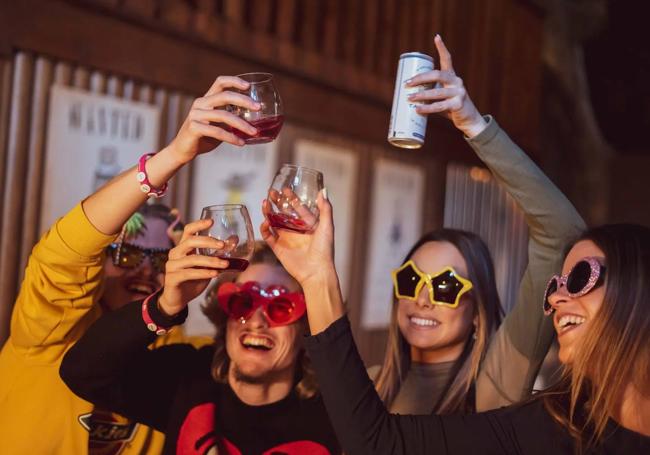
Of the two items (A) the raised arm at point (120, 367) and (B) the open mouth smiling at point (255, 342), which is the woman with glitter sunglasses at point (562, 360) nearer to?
(A) the raised arm at point (120, 367)

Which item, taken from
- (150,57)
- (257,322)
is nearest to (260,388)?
(257,322)

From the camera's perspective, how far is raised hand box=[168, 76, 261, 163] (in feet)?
5.07

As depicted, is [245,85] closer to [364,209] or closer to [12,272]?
[12,272]

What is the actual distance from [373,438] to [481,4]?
221 inches

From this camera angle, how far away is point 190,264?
155 cm

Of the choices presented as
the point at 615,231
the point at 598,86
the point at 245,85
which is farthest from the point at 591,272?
the point at 598,86

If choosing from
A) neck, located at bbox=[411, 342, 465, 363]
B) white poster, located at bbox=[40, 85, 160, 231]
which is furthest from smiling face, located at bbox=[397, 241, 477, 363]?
white poster, located at bbox=[40, 85, 160, 231]

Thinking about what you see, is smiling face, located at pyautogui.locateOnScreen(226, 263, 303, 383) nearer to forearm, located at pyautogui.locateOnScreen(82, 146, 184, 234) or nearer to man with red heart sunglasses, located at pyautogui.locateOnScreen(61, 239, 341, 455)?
man with red heart sunglasses, located at pyautogui.locateOnScreen(61, 239, 341, 455)

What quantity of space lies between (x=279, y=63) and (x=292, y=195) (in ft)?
9.62

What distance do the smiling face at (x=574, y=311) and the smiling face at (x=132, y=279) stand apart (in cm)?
117

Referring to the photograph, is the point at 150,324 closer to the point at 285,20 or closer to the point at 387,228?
the point at 285,20

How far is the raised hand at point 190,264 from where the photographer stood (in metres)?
1.54

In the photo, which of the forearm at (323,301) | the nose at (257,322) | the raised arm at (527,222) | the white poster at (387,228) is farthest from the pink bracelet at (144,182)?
the white poster at (387,228)

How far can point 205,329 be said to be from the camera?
153 inches
